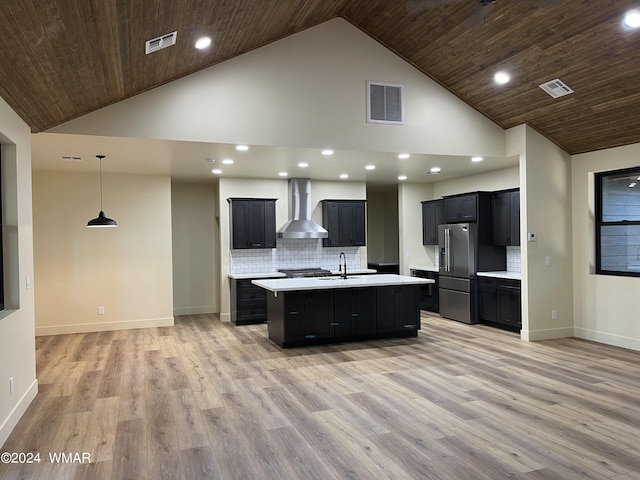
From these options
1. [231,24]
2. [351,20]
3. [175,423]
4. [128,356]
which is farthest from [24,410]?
[351,20]

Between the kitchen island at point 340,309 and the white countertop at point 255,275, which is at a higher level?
the white countertop at point 255,275

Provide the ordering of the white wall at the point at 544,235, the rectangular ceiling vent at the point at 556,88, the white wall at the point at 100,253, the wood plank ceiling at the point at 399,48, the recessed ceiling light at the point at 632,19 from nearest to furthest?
the wood plank ceiling at the point at 399,48 < the recessed ceiling light at the point at 632,19 < the rectangular ceiling vent at the point at 556,88 < the white wall at the point at 544,235 < the white wall at the point at 100,253

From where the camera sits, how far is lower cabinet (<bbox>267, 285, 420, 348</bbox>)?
21.6 ft

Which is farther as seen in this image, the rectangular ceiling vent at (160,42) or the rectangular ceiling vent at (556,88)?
the rectangular ceiling vent at (556,88)

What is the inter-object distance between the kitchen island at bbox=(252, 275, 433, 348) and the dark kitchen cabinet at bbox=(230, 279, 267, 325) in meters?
1.39

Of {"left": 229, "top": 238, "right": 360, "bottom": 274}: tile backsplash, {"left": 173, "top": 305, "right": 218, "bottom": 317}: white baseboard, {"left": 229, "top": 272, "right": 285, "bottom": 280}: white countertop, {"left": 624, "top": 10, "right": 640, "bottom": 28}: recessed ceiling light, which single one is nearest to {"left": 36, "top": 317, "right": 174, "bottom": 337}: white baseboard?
{"left": 173, "top": 305, "right": 218, "bottom": 317}: white baseboard

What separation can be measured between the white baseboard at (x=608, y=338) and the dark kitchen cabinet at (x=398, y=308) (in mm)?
2408

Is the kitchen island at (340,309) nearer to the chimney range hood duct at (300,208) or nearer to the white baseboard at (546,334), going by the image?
the white baseboard at (546,334)

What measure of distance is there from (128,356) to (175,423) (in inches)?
104

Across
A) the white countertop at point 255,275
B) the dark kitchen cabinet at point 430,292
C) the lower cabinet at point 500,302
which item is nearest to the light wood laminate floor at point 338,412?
the lower cabinet at point 500,302

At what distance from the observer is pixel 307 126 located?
6.03 meters

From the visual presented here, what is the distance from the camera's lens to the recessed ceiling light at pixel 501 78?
5.86 metres

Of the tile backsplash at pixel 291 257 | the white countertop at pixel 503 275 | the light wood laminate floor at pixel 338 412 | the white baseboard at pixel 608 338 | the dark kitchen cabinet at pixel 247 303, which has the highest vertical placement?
the tile backsplash at pixel 291 257

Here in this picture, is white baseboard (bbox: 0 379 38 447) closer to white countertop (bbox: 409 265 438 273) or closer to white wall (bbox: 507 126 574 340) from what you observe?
white wall (bbox: 507 126 574 340)
